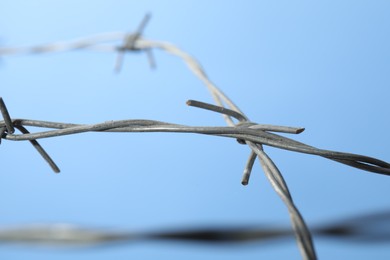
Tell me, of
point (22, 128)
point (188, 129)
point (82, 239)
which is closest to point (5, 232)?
point (82, 239)

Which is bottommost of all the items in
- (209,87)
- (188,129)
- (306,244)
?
(306,244)

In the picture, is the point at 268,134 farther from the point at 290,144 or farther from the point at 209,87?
the point at 209,87

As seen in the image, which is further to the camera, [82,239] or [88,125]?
[82,239]

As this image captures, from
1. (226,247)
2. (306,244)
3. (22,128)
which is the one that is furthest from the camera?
(226,247)

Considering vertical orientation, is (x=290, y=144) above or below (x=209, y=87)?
below

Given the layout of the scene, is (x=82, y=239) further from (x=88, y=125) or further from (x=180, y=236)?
(x=88, y=125)

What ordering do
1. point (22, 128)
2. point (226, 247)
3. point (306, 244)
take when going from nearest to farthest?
point (306, 244)
point (22, 128)
point (226, 247)

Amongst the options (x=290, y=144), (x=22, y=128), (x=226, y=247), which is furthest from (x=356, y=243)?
(x=22, y=128)
